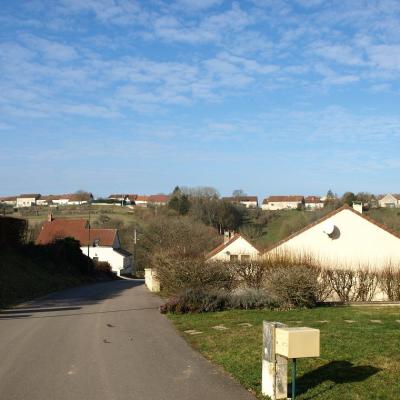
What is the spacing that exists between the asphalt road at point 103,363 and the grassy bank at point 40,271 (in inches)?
292

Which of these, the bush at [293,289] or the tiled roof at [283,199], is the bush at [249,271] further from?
the tiled roof at [283,199]

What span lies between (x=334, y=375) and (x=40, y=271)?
2924 centimetres

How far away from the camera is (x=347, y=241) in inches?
1153

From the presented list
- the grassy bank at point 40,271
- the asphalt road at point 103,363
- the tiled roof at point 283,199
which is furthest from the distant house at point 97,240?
the tiled roof at point 283,199

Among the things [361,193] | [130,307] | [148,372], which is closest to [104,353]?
[148,372]

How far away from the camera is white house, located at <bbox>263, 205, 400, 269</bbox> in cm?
2858

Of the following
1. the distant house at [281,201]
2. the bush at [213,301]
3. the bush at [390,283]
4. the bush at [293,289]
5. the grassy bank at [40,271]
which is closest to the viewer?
the bush at [213,301]

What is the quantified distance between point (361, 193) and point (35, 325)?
9389 centimetres

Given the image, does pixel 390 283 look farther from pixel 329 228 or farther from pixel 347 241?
pixel 347 241

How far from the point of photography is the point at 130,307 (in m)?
19.5

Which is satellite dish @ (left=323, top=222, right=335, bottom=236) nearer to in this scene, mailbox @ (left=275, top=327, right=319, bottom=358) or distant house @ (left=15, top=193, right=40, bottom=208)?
mailbox @ (left=275, top=327, right=319, bottom=358)

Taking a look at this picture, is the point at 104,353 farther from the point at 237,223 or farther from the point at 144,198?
the point at 144,198

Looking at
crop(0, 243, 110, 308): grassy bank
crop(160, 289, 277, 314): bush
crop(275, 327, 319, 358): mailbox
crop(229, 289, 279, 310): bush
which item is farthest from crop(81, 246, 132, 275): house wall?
crop(275, 327, 319, 358): mailbox

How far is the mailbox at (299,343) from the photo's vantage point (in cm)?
647
